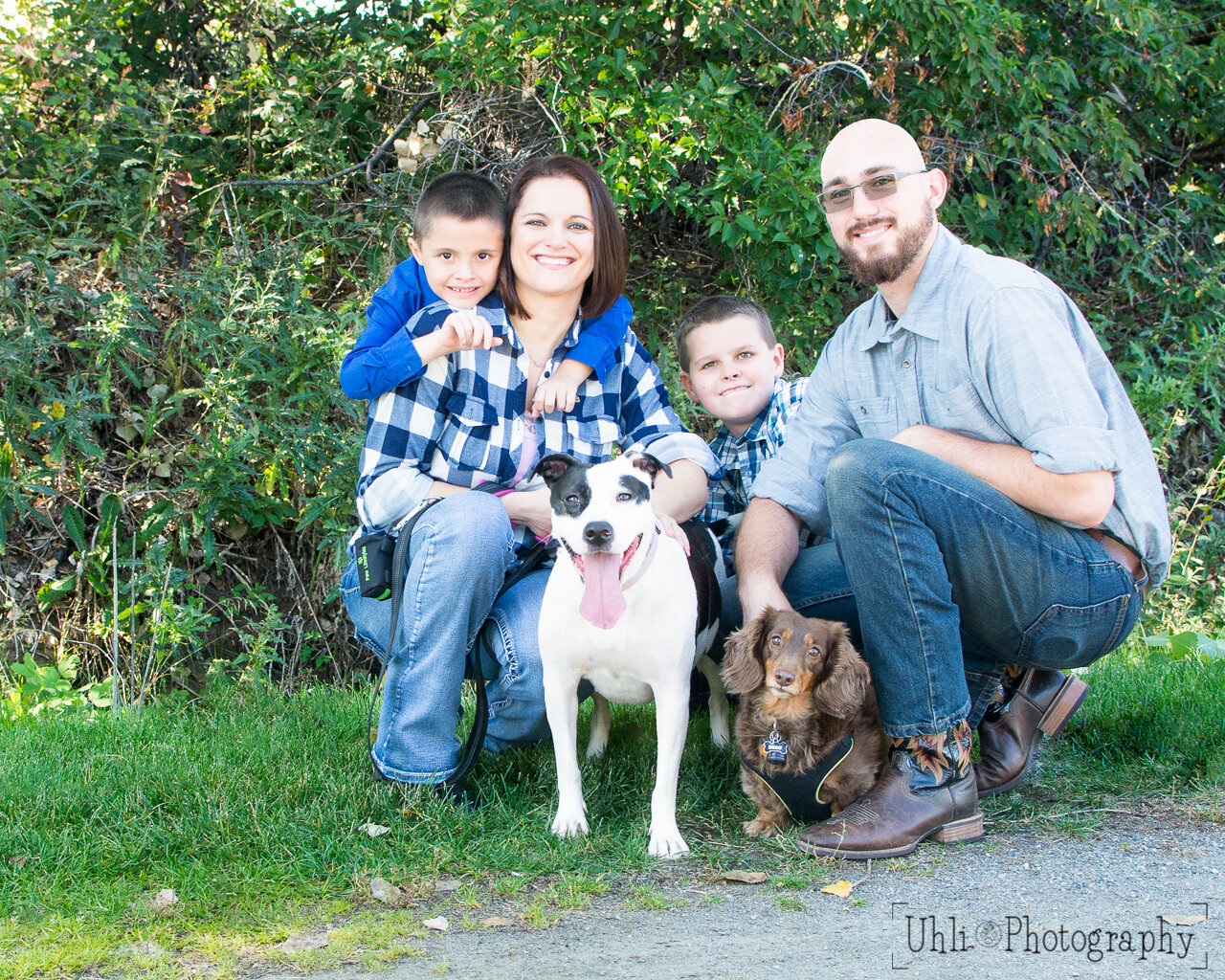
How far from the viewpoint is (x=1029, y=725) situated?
3365mm

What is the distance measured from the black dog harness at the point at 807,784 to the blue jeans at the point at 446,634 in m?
0.79

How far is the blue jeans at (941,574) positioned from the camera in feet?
9.41

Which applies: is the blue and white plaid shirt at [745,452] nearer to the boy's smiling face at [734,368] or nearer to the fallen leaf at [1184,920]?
the boy's smiling face at [734,368]

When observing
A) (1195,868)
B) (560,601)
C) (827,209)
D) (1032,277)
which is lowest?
(1195,868)

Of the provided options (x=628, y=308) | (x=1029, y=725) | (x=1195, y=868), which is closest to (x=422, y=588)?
(x=628, y=308)

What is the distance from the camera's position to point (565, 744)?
123 inches

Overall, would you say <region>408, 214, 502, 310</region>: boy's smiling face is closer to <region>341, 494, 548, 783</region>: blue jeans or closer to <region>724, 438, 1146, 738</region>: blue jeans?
<region>341, 494, 548, 783</region>: blue jeans

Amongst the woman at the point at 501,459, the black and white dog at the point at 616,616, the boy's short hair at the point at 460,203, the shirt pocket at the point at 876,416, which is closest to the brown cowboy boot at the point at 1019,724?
the shirt pocket at the point at 876,416

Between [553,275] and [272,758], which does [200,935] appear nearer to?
[272,758]

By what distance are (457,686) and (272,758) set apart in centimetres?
88

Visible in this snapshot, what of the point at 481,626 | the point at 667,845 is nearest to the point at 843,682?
the point at 667,845

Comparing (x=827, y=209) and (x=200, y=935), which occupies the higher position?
(x=827, y=209)

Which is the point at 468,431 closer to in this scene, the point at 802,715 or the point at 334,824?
the point at 334,824

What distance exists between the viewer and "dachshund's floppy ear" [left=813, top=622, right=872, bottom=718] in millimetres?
2861
